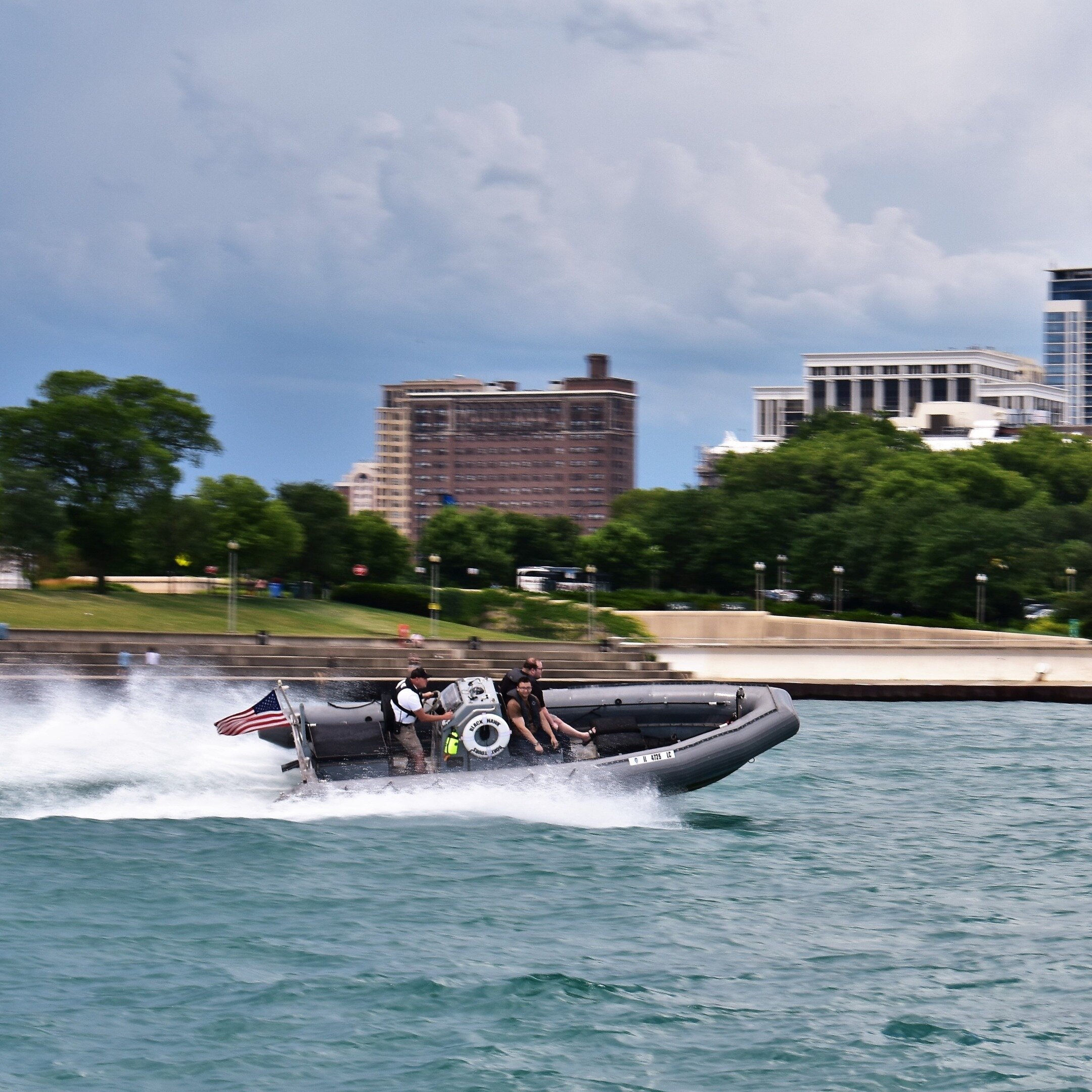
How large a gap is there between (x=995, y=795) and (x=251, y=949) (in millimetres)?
12041

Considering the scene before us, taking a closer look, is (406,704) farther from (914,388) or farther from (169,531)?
(914,388)

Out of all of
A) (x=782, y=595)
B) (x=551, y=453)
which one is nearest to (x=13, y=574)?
(x=782, y=595)

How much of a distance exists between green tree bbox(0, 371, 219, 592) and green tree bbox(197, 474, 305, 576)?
107 inches

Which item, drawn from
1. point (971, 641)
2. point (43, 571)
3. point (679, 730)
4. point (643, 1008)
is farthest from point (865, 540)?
point (643, 1008)

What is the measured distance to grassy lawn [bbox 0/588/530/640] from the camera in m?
44.4

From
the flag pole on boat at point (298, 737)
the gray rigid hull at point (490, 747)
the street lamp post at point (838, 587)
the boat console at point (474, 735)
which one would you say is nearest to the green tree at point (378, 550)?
the street lamp post at point (838, 587)

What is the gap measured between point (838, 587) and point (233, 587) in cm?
2974

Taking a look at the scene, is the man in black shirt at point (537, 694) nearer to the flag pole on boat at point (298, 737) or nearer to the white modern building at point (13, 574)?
the flag pole on boat at point (298, 737)

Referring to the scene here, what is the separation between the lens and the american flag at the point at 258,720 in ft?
53.7

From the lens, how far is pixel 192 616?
159 ft

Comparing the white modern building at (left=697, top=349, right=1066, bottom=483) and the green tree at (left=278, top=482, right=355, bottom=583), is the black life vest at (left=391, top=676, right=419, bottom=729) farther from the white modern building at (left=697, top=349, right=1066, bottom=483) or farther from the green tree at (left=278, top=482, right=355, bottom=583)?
the white modern building at (left=697, top=349, right=1066, bottom=483)

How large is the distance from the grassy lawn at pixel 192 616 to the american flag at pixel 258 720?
83.6ft

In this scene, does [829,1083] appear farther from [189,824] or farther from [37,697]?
[37,697]

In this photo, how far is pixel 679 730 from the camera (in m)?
19.0
